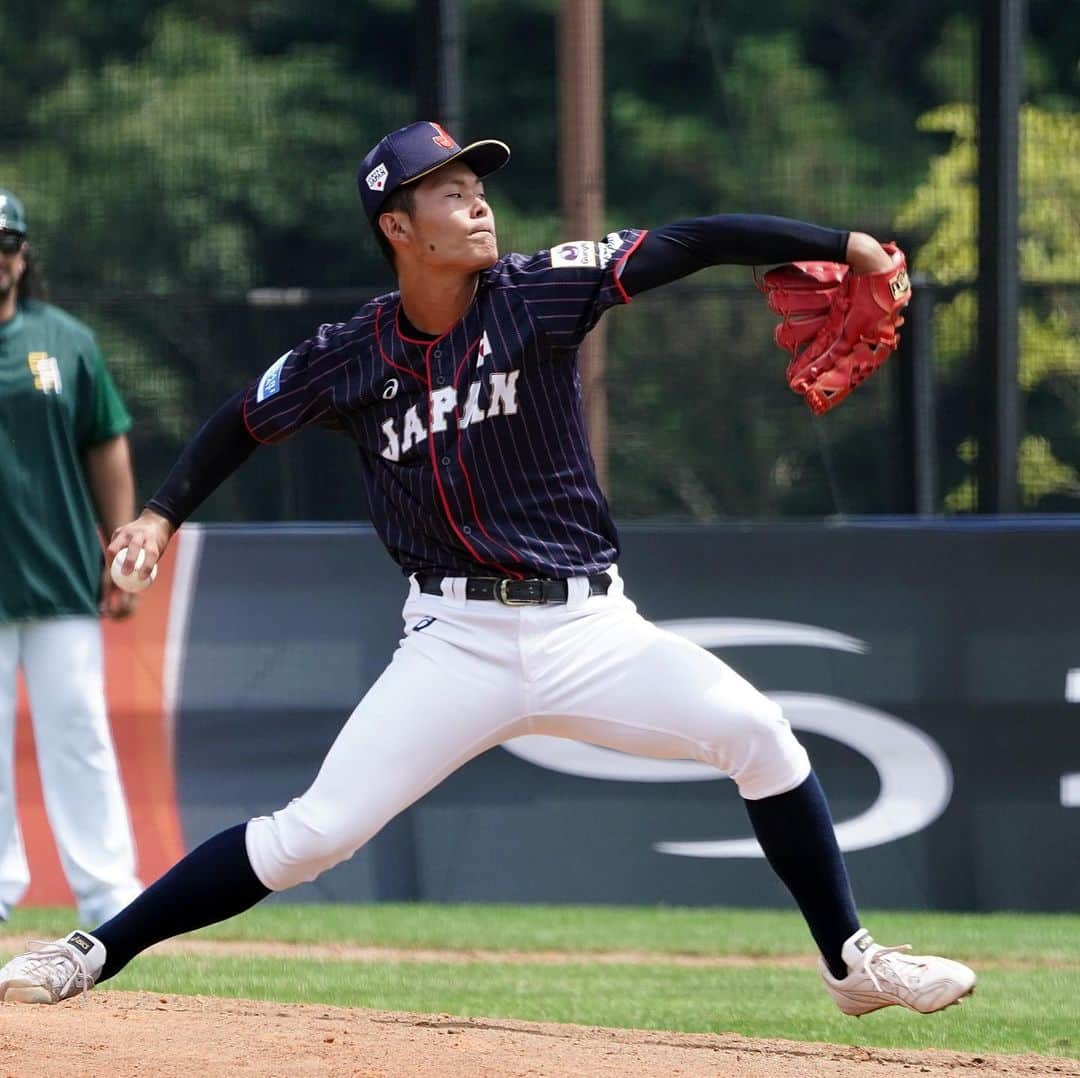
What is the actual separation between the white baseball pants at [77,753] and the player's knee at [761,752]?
2.73 metres

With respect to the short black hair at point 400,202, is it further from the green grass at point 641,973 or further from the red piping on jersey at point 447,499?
the green grass at point 641,973

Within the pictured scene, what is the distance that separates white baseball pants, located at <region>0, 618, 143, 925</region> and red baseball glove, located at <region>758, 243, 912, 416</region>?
293 cm

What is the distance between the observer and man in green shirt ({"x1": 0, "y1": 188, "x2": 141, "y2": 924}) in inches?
247

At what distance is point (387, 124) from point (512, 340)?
162 inches

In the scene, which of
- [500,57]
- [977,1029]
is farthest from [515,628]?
[500,57]

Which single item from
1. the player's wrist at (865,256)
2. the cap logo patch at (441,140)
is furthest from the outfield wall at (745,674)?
the cap logo patch at (441,140)

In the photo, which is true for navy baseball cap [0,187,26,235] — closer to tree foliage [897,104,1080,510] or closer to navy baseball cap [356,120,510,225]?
navy baseball cap [356,120,510,225]

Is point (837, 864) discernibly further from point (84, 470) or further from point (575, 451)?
point (84, 470)

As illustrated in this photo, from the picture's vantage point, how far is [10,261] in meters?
6.32

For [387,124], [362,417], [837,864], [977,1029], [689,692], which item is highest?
[387,124]

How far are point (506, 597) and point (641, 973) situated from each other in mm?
2264

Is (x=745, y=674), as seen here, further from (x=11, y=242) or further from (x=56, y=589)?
(x=11, y=242)

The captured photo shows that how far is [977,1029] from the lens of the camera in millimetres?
5043

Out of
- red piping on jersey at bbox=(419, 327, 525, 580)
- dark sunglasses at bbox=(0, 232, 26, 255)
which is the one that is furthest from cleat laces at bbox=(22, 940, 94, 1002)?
dark sunglasses at bbox=(0, 232, 26, 255)
